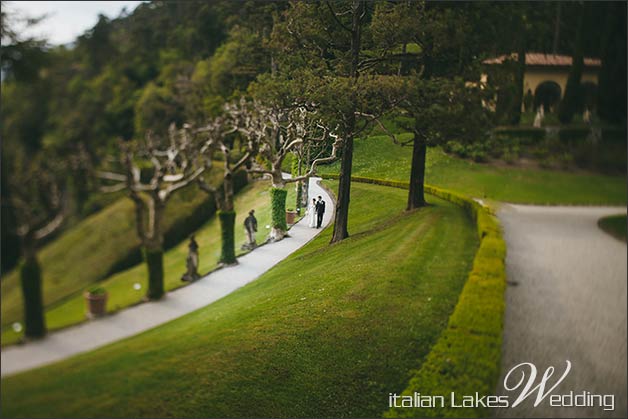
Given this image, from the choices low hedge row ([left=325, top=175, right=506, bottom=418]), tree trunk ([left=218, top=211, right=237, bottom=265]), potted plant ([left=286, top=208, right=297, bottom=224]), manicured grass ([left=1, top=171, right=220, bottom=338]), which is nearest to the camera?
manicured grass ([left=1, top=171, right=220, bottom=338])

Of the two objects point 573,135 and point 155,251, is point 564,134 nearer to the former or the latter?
point 573,135

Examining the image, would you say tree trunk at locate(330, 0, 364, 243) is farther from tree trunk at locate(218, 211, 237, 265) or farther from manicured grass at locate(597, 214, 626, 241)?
manicured grass at locate(597, 214, 626, 241)

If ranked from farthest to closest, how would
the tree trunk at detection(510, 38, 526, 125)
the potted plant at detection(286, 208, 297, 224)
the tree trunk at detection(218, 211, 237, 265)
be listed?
the potted plant at detection(286, 208, 297, 224) → the tree trunk at detection(510, 38, 526, 125) → the tree trunk at detection(218, 211, 237, 265)

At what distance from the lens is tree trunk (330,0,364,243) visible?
3.37m

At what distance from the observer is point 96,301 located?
2.73 metres

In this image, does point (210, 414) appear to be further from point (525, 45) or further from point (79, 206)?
point (525, 45)

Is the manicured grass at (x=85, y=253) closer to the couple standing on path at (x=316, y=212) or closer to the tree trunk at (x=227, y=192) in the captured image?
the tree trunk at (x=227, y=192)

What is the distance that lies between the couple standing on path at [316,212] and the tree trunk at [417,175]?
665 millimetres

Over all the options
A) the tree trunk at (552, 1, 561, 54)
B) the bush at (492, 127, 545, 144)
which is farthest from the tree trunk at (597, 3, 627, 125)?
the bush at (492, 127, 545, 144)

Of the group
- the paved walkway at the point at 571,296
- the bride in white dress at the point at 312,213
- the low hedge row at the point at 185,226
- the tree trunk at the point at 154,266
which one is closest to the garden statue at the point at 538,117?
the paved walkway at the point at 571,296

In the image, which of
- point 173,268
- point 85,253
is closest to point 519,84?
point 173,268

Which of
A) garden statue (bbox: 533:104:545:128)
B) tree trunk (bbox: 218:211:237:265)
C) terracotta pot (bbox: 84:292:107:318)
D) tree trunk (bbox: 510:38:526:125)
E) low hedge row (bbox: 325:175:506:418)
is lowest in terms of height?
low hedge row (bbox: 325:175:506:418)

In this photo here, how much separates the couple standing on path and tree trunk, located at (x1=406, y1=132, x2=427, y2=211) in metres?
0.67

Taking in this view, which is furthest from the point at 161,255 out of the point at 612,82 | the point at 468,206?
the point at 612,82
